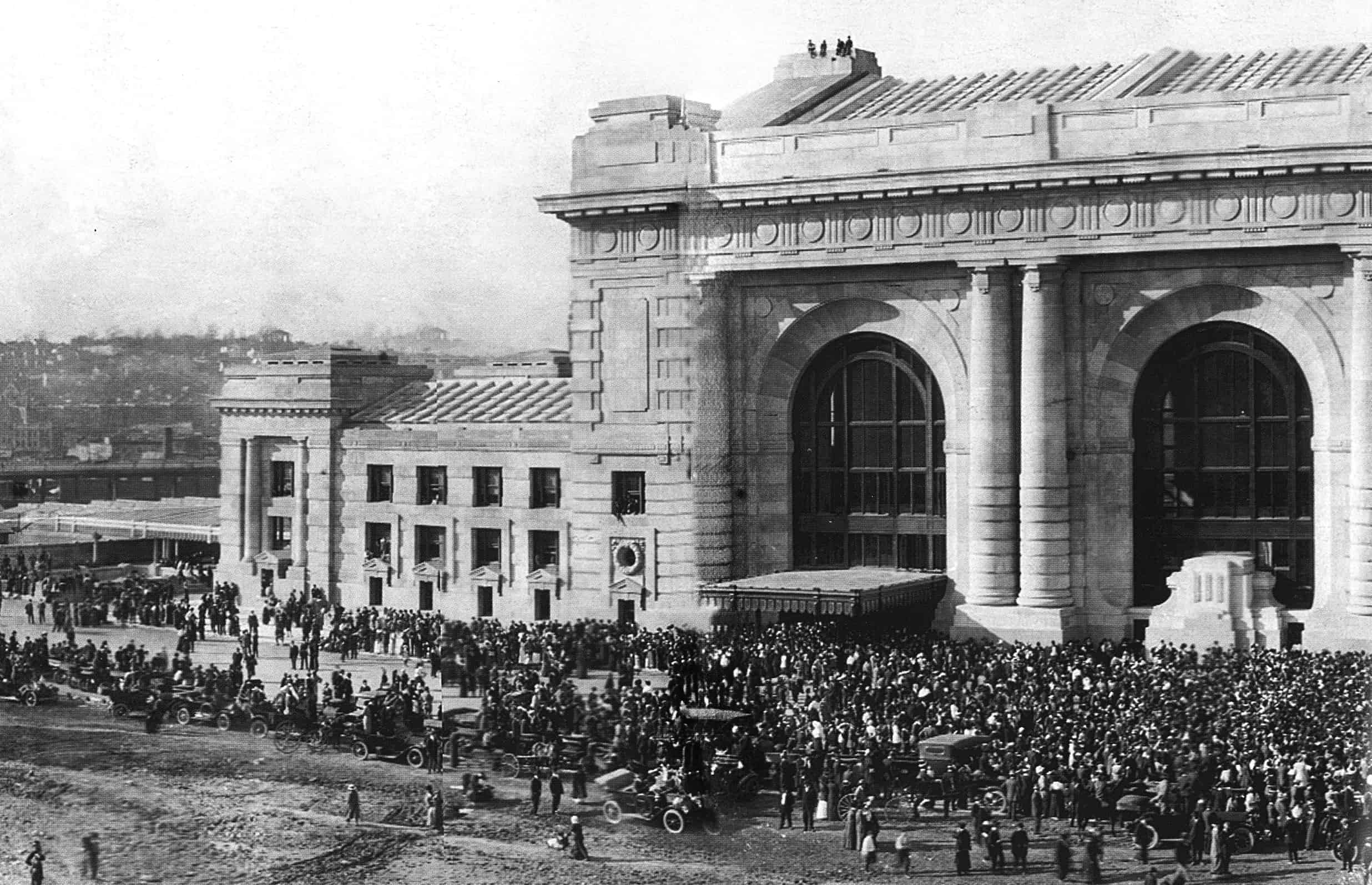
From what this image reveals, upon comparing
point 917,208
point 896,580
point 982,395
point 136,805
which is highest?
point 917,208

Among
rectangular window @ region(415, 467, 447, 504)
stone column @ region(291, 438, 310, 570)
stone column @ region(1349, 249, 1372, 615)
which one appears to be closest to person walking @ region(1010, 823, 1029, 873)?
stone column @ region(1349, 249, 1372, 615)

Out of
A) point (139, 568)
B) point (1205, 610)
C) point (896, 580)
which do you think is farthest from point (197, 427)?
point (1205, 610)

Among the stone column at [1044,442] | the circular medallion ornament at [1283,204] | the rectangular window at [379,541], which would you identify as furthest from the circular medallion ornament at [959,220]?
the rectangular window at [379,541]

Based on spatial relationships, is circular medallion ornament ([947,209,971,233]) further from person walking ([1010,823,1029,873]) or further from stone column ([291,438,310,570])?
stone column ([291,438,310,570])

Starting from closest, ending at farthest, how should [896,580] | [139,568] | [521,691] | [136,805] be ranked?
[136,805]
[521,691]
[896,580]
[139,568]

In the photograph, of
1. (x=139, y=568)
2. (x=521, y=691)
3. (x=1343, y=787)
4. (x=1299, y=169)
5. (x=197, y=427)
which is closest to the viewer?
(x=1343, y=787)

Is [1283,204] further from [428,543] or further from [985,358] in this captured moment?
[428,543]

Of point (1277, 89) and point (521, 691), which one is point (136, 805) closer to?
point (521, 691)
